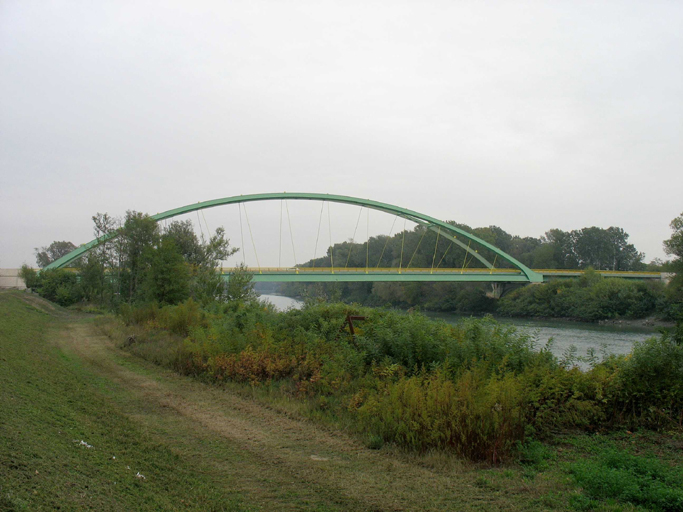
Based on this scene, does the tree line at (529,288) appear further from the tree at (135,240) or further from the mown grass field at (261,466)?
the mown grass field at (261,466)

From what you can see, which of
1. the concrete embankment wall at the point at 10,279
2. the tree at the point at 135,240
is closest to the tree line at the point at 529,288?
the tree at the point at 135,240

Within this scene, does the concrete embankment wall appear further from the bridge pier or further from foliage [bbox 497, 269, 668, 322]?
foliage [bbox 497, 269, 668, 322]

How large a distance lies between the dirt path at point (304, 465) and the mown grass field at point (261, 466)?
20 mm

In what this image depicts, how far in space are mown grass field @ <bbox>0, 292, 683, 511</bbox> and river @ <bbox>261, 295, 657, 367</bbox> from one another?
9020 millimetres

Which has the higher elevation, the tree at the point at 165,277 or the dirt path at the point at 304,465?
the tree at the point at 165,277

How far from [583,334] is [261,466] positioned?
1312 inches

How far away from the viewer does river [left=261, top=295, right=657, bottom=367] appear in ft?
73.6

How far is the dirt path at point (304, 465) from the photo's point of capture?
16.2ft

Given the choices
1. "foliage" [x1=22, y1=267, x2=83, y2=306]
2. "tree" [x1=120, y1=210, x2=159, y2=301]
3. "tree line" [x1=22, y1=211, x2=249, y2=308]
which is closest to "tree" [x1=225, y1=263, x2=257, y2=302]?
"tree line" [x1=22, y1=211, x2=249, y2=308]

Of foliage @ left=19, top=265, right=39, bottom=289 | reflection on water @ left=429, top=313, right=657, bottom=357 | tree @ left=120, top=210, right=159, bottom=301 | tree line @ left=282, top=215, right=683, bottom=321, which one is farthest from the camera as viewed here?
foliage @ left=19, top=265, right=39, bottom=289

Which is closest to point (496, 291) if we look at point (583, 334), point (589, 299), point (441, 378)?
point (589, 299)

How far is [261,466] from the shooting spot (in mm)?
5871

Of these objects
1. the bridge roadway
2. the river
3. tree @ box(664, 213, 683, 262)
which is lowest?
the river

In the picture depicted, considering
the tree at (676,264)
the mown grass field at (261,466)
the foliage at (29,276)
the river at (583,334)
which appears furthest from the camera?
the foliage at (29,276)
